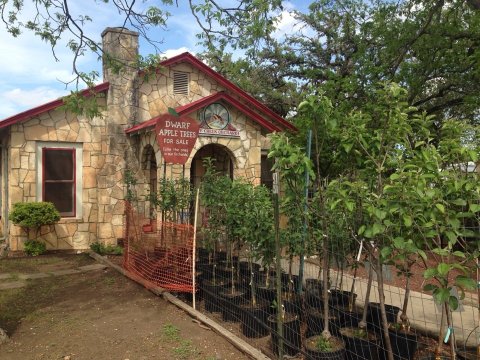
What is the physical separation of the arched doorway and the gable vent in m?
1.67

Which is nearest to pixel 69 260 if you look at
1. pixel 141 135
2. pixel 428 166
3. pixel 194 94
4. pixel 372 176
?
pixel 141 135

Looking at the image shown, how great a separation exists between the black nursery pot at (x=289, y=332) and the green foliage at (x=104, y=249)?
6.61 m

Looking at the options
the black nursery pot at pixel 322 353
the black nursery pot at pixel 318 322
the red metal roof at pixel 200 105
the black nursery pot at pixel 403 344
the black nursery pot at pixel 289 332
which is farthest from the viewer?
the red metal roof at pixel 200 105

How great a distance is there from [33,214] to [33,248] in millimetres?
1003

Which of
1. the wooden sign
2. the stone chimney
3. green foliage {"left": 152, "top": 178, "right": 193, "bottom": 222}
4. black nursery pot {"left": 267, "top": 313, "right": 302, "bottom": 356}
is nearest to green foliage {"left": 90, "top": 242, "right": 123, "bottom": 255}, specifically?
green foliage {"left": 152, "top": 178, "right": 193, "bottom": 222}

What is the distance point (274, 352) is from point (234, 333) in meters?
0.82

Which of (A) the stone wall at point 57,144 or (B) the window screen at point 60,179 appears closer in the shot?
(A) the stone wall at point 57,144

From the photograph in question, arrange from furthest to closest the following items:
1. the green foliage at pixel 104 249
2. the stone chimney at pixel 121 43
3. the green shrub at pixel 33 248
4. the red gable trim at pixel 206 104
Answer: the stone chimney at pixel 121 43 → the green foliage at pixel 104 249 → the green shrub at pixel 33 248 → the red gable trim at pixel 206 104

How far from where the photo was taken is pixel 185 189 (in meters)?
7.77

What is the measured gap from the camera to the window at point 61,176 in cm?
1053

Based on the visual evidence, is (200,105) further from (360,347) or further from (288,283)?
(360,347)

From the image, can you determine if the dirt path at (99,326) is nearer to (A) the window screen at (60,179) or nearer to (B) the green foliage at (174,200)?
(B) the green foliage at (174,200)

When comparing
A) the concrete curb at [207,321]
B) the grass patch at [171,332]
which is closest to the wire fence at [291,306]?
the concrete curb at [207,321]

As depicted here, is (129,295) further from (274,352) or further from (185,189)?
(274,352)
